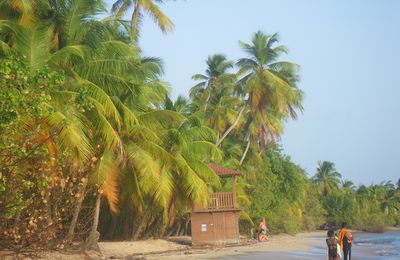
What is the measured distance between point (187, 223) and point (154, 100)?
12756 mm

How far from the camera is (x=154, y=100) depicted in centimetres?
1988

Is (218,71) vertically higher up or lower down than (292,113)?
higher up

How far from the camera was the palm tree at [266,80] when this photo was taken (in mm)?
30344

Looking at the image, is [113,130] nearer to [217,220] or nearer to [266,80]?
[217,220]

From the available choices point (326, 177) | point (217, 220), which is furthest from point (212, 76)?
point (326, 177)

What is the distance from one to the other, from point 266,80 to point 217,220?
407 inches

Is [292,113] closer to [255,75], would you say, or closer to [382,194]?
[255,75]

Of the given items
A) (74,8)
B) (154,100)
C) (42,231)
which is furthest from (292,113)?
(42,231)

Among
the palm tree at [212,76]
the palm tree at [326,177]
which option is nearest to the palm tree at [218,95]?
the palm tree at [212,76]

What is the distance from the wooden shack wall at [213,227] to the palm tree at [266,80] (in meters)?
8.97

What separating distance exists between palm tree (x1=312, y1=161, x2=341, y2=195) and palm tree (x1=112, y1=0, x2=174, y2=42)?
57072 mm

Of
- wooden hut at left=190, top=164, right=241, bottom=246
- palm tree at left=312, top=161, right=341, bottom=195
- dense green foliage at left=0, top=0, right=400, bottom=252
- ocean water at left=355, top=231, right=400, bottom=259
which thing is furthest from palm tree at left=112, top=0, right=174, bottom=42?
palm tree at left=312, top=161, right=341, bottom=195

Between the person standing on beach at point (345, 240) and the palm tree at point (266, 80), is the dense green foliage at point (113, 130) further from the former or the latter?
the person standing on beach at point (345, 240)

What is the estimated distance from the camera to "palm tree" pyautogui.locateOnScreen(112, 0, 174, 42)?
1975cm
